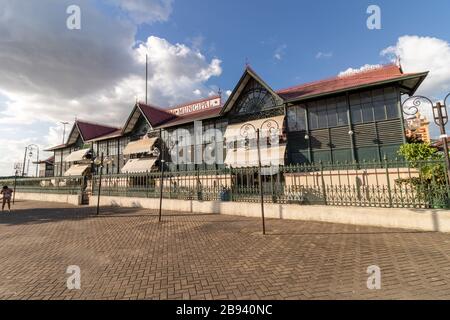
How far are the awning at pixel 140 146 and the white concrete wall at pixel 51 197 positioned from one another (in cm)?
682

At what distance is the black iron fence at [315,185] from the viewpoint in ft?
25.3

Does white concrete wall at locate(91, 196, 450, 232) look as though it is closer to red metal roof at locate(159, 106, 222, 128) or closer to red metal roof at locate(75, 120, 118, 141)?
red metal roof at locate(159, 106, 222, 128)

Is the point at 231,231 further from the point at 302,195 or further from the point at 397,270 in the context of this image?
the point at 397,270

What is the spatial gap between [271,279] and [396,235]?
→ 5013 millimetres

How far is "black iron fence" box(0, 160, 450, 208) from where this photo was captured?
773cm

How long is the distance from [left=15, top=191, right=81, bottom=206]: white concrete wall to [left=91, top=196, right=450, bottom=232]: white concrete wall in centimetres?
1032

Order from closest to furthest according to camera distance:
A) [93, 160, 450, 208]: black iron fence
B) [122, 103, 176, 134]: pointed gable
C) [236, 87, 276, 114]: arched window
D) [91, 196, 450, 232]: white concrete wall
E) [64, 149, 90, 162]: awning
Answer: [91, 196, 450, 232]: white concrete wall, [93, 160, 450, 208]: black iron fence, [236, 87, 276, 114]: arched window, [122, 103, 176, 134]: pointed gable, [64, 149, 90, 162]: awning

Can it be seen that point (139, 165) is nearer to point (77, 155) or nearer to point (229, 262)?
point (77, 155)

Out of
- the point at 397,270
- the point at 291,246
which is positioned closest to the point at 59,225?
the point at 291,246

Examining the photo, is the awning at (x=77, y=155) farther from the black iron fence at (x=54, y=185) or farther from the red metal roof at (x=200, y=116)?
the red metal roof at (x=200, y=116)

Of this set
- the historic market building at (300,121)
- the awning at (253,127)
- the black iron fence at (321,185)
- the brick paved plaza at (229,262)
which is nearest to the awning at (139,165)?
the historic market building at (300,121)

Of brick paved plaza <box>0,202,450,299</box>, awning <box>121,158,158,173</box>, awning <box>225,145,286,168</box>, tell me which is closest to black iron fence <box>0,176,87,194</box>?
awning <box>121,158,158,173</box>

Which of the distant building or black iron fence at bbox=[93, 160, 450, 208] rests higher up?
the distant building

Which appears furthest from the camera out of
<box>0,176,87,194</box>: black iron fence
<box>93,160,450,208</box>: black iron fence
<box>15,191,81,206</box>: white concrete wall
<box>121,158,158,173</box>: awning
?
<box>121,158,158,173</box>: awning
